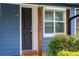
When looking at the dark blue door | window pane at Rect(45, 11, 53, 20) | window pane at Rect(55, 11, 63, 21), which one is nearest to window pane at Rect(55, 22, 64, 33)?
window pane at Rect(55, 11, 63, 21)

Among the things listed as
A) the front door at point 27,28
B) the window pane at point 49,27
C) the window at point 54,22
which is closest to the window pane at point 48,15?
the window at point 54,22

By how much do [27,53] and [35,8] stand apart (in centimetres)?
223

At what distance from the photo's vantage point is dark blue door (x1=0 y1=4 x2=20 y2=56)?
13.4 meters

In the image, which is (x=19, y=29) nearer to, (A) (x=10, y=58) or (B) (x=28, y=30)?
(B) (x=28, y=30)

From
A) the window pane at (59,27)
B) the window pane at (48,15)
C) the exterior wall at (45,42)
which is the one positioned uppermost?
the window pane at (48,15)

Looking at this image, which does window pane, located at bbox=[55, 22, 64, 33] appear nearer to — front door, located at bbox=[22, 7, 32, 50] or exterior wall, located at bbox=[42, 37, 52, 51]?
exterior wall, located at bbox=[42, 37, 52, 51]

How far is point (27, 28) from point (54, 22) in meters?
1.52

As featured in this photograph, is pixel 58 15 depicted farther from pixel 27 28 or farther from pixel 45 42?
pixel 27 28

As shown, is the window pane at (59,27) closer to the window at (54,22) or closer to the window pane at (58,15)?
the window at (54,22)

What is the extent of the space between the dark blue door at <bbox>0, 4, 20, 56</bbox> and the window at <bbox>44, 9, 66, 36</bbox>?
180 cm

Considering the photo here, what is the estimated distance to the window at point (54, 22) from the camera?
587 inches

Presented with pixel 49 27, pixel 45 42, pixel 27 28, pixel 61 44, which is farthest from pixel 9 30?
pixel 61 44

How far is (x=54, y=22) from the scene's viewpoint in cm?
1505

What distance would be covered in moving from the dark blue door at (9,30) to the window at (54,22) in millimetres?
1797
